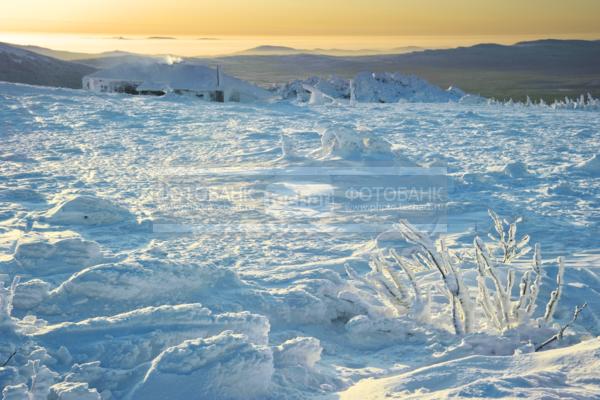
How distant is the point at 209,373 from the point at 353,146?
24.3 feet

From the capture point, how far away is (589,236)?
5512mm

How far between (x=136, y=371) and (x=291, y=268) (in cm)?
225

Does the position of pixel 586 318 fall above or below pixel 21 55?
below

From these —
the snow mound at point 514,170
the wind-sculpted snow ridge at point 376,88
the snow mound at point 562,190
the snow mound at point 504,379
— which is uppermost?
the wind-sculpted snow ridge at point 376,88

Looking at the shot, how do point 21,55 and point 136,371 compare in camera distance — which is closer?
point 136,371

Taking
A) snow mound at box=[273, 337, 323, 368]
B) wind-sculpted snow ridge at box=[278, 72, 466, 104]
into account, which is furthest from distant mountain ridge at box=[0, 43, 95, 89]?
snow mound at box=[273, 337, 323, 368]

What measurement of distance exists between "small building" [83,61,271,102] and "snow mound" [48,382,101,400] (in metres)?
20.0

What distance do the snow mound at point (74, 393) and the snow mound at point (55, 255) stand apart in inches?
84.5

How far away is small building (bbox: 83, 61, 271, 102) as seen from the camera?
21.9 metres

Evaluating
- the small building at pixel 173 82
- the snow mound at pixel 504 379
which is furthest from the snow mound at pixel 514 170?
the small building at pixel 173 82

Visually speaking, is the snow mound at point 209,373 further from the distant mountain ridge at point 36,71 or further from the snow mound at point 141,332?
the distant mountain ridge at point 36,71

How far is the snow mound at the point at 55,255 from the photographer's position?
425 cm

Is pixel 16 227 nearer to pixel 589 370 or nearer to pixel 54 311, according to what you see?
pixel 54 311

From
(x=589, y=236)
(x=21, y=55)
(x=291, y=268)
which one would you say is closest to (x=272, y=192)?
(x=291, y=268)
